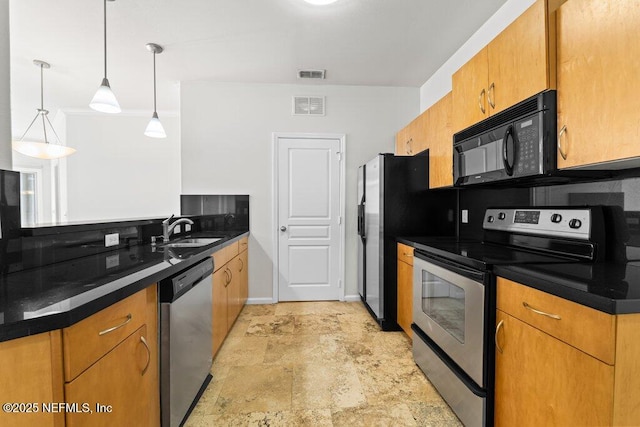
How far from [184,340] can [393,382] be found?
1.37 metres

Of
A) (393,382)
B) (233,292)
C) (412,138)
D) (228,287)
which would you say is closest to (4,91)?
(228,287)

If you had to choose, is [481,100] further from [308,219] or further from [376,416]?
[308,219]

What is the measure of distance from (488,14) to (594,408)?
261 cm

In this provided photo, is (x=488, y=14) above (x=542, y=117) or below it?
above

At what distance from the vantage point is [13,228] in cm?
132

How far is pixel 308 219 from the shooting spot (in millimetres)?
3713

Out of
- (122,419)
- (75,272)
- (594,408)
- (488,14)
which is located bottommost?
(122,419)

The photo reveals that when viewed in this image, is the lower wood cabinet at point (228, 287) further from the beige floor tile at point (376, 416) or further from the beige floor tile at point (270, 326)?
the beige floor tile at point (376, 416)

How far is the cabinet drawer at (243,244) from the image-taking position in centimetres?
317

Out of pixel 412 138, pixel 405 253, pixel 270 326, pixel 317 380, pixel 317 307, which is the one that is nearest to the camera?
pixel 317 380

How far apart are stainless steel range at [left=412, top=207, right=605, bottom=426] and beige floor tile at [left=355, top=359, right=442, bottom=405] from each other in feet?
0.26

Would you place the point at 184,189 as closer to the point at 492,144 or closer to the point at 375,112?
the point at 375,112

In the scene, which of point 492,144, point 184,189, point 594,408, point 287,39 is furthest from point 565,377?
point 184,189

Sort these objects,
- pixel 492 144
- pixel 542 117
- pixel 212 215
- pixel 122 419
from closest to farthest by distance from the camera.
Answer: pixel 122 419 < pixel 542 117 < pixel 492 144 < pixel 212 215
